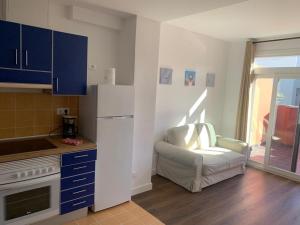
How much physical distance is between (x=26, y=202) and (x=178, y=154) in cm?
216

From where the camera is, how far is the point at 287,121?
171 inches

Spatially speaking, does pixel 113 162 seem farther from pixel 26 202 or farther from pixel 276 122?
pixel 276 122

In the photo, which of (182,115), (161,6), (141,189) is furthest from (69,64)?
(182,115)

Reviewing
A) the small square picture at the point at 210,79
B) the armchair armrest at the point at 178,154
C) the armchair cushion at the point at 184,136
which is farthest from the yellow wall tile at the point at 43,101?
the small square picture at the point at 210,79

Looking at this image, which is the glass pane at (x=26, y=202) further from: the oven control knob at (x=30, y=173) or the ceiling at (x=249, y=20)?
the ceiling at (x=249, y=20)

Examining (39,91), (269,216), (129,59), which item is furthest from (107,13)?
(269,216)

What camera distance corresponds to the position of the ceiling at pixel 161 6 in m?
2.46

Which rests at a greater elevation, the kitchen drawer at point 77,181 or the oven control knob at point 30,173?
the oven control knob at point 30,173

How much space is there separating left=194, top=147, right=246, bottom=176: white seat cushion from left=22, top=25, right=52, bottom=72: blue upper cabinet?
257 cm

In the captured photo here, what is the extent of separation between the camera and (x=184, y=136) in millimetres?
4000

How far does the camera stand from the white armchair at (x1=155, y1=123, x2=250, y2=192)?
3.44 m

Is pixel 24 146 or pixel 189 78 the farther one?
pixel 189 78

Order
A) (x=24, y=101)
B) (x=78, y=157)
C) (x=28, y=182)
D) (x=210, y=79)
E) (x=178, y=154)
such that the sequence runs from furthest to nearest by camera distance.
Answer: (x=210, y=79), (x=178, y=154), (x=24, y=101), (x=78, y=157), (x=28, y=182)

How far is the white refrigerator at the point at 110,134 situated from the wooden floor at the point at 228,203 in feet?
1.65
